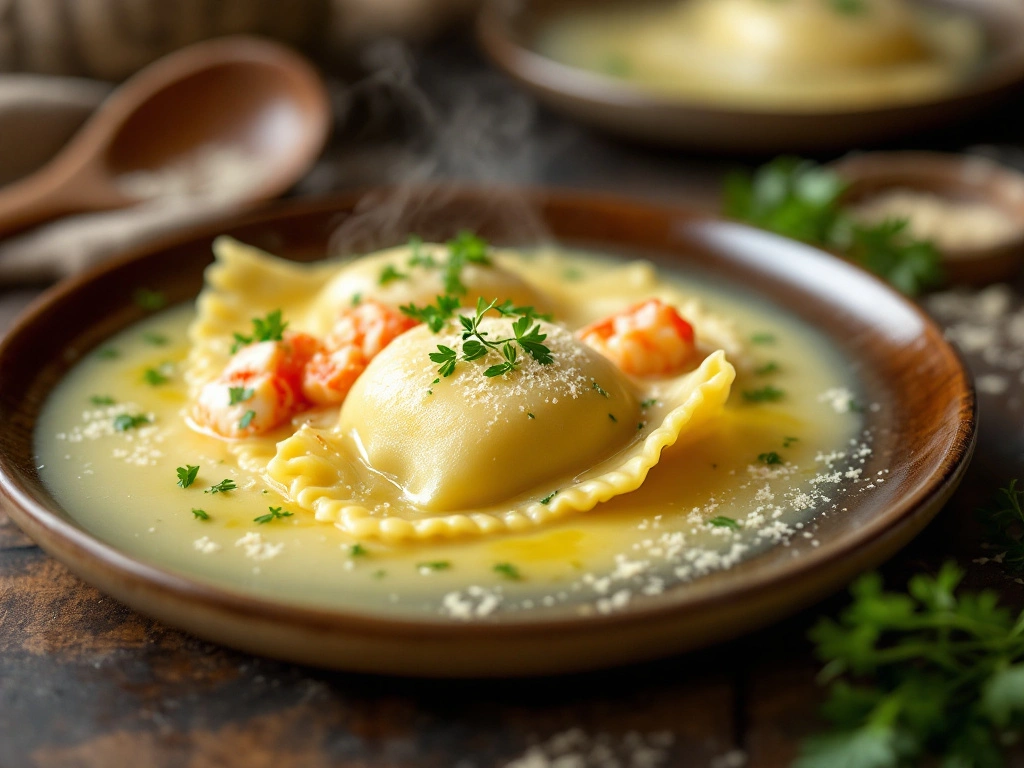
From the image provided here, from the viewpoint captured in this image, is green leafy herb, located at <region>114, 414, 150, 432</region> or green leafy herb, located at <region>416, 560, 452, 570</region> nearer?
green leafy herb, located at <region>416, 560, 452, 570</region>

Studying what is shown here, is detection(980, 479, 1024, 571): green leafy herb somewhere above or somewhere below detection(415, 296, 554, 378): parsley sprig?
below

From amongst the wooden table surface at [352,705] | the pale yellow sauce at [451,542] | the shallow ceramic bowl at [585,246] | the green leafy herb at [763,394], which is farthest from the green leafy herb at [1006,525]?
the green leafy herb at [763,394]

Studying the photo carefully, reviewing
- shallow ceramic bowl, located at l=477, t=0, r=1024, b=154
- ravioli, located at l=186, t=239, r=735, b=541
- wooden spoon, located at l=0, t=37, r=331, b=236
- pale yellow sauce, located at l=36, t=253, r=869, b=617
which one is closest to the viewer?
pale yellow sauce, located at l=36, t=253, r=869, b=617

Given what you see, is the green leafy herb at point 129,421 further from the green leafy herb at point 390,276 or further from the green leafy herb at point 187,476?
the green leafy herb at point 390,276

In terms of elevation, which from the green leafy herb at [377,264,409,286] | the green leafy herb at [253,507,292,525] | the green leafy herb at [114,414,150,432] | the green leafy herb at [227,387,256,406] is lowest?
the green leafy herb at [114,414,150,432]

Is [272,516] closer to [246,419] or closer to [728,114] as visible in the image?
[246,419]

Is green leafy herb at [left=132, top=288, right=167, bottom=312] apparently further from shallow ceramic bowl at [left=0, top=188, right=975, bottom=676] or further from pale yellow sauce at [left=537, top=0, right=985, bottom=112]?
pale yellow sauce at [left=537, top=0, right=985, bottom=112]

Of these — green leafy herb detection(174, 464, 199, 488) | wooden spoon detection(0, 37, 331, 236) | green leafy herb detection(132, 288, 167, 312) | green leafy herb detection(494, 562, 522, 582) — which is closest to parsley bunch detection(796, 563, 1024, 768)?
green leafy herb detection(494, 562, 522, 582)

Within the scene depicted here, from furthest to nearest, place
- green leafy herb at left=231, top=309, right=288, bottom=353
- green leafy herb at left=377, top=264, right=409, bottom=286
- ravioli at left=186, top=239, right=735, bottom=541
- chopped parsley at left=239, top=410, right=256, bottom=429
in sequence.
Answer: green leafy herb at left=377, top=264, right=409, bottom=286 → green leafy herb at left=231, top=309, right=288, bottom=353 → chopped parsley at left=239, top=410, right=256, bottom=429 → ravioli at left=186, top=239, right=735, bottom=541
